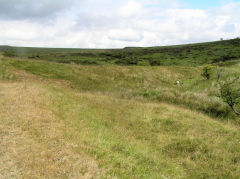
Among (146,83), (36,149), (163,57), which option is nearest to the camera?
(36,149)

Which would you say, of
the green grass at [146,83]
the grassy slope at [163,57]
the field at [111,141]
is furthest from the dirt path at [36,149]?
the grassy slope at [163,57]

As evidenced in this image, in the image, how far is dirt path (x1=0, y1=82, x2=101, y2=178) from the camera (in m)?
5.17

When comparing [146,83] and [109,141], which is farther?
[146,83]

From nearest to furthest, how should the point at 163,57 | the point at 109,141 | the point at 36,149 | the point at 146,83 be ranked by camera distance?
the point at 36,149, the point at 109,141, the point at 146,83, the point at 163,57

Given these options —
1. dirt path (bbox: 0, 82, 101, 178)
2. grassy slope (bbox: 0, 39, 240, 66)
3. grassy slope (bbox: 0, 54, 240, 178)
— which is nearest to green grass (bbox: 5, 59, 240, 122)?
grassy slope (bbox: 0, 54, 240, 178)

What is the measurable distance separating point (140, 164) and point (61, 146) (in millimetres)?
3068

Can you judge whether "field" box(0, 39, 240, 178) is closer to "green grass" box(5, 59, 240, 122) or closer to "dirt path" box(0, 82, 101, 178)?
"dirt path" box(0, 82, 101, 178)

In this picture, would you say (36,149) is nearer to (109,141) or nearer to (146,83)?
(109,141)

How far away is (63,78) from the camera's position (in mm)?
26328

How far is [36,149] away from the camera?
622 centimetres

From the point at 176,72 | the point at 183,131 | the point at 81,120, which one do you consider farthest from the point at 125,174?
the point at 176,72

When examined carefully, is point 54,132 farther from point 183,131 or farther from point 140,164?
point 183,131

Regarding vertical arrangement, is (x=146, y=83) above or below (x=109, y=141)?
above

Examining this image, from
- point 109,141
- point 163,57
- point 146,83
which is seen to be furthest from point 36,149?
point 163,57
